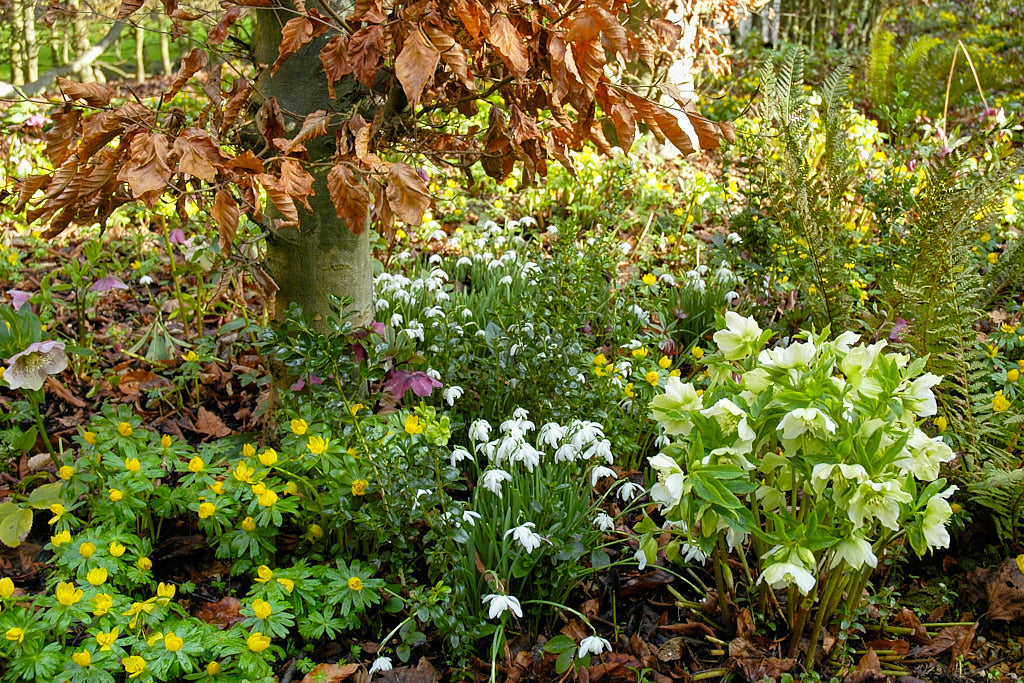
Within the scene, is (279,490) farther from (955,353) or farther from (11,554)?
(955,353)

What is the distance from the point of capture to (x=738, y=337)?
1636 mm

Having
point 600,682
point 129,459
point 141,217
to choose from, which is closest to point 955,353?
point 600,682

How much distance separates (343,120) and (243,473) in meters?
0.95

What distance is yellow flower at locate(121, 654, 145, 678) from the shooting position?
1.45 metres

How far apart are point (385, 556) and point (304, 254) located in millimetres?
927

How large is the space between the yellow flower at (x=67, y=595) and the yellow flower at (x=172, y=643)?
0.76ft

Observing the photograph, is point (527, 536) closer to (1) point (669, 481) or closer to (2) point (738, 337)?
(1) point (669, 481)

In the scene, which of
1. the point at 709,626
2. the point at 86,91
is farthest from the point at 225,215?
the point at 709,626

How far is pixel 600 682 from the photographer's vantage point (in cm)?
174

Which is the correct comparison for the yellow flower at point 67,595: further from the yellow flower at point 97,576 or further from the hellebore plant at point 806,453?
the hellebore plant at point 806,453

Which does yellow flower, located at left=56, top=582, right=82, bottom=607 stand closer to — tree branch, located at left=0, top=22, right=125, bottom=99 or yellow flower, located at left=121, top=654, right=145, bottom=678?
yellow flower, located at left=121, top=654, right=145, bottom=678

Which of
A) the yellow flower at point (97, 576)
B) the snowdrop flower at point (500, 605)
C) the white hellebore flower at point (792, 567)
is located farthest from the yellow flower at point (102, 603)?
the white hellebore flower at point (792, 567)

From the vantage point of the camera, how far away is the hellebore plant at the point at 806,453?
1428 millimetres

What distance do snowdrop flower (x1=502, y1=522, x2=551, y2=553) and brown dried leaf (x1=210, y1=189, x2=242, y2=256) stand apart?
2.82 ft
